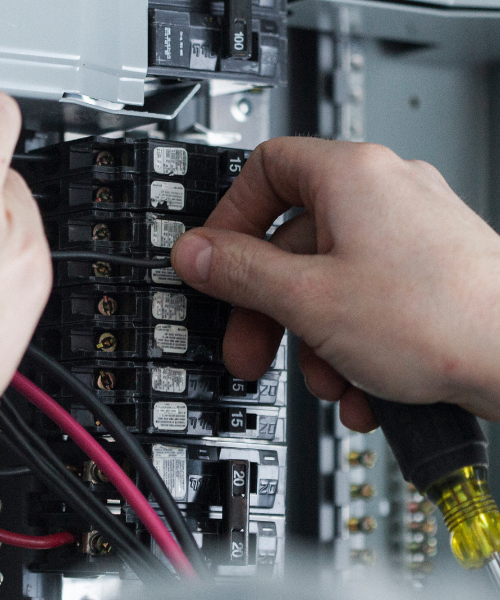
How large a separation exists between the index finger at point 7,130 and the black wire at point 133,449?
22 cm

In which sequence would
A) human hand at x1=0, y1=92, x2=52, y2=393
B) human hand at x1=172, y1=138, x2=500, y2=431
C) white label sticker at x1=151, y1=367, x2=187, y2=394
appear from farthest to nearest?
white label sticker at x1=151, y1=367, x2=187, y2=394 → human hand at x1=172, y1=138, x2=500, y2=431 → human hand at x1=0, y1=92, x2=52, y2=393

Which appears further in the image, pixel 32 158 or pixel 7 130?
pixel 32 158

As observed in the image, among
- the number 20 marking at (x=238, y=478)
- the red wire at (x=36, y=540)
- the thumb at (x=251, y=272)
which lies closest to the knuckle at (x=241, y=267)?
the thumb at (x=251, y=272)

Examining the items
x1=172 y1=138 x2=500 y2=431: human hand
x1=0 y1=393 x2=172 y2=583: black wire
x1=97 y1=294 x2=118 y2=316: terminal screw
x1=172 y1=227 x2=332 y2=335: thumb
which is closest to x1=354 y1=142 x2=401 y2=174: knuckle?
x1=172 y1=138 x2=500 y2=431: human hand

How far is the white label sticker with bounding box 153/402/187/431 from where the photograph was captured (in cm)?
81

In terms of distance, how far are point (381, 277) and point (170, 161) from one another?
29cm

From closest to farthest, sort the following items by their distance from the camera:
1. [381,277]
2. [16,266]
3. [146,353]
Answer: [16,266], [381,277], [146,353]

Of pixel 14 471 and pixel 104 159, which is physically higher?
pixel 104 159

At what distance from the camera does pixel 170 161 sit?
0.84m

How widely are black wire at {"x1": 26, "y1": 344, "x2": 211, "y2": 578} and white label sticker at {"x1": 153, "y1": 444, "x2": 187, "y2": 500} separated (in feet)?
0.19

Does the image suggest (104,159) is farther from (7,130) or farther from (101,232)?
(7,130)

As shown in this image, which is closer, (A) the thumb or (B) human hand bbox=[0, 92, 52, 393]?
(B) human hand bbox=[0, 92, 52, 393]

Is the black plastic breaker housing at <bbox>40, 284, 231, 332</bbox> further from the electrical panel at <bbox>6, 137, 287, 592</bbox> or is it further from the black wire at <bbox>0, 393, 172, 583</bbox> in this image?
the black wire at <bbox>0, 393, 172, 583</bbox>


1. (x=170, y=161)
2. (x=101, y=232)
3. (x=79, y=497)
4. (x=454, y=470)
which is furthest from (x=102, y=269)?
(x=454, y=470)
